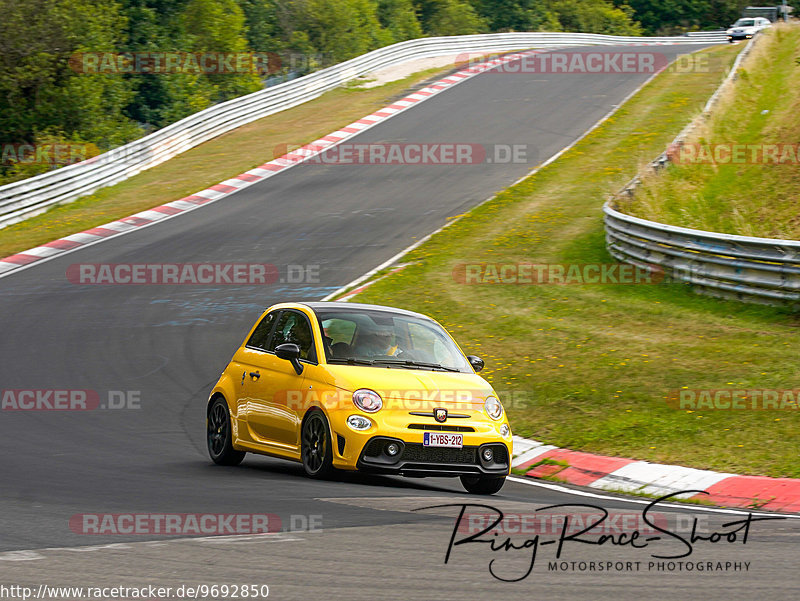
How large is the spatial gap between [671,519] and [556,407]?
16.0 feet

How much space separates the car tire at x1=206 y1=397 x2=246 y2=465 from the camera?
34.8 feet

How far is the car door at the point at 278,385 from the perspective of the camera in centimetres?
974

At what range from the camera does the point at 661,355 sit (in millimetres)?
14070

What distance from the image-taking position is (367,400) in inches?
358

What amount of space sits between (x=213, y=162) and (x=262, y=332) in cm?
2412

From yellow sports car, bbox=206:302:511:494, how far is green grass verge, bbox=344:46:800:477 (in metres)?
2.21

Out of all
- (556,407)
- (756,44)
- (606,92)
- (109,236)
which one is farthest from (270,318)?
(756,44)

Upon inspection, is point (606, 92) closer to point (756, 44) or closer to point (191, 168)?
point (756, 44)
